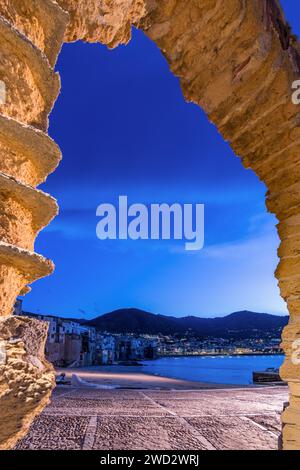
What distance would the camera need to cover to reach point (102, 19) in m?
1.69

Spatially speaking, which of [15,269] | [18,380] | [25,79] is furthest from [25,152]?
[18,380]

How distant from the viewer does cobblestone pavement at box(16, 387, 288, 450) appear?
2.52 meters

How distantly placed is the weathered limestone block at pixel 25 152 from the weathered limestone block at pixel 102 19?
0.82 m

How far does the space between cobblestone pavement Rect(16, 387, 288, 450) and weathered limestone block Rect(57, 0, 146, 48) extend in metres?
2.91

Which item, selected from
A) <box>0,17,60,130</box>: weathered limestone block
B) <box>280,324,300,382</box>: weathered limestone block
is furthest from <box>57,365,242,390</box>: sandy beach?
<box>0,17,60,130</box>: weathered limestone block

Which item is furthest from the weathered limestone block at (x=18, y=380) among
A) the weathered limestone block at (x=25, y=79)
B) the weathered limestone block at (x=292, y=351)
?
the weathered limestone block at (x=292, y=351)

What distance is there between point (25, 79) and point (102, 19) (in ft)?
3.38

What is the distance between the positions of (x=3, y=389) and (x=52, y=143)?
2.39 ft

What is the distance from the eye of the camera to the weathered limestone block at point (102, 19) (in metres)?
1.48

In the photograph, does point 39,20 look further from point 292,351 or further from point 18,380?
point 292,351

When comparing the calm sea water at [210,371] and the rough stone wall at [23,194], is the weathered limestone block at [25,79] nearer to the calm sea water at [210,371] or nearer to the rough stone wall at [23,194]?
the rough stone wall at [23,194]

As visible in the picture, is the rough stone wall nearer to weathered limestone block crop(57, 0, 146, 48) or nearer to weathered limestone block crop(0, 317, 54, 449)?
weathered limestone block crop(0, 317, 54, 449)

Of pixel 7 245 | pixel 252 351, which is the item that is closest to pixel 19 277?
pixel 7 245

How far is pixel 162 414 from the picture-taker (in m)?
3.48
